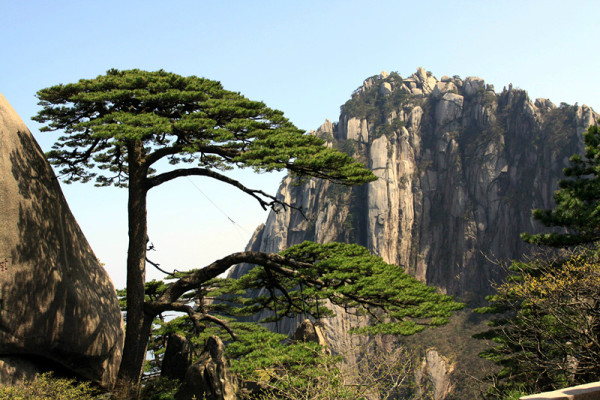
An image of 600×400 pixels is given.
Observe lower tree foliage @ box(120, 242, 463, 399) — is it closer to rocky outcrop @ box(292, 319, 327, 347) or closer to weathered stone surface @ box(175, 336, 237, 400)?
weathered stone surface @ box(175, 336, 237, 400)

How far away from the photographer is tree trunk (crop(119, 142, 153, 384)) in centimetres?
1184

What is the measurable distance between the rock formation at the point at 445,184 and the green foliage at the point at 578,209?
62616 millimetres

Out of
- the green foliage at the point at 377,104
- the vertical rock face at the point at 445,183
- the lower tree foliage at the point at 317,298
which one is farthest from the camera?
the green foliage at the point at 377,104

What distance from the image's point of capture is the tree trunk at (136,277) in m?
11.8

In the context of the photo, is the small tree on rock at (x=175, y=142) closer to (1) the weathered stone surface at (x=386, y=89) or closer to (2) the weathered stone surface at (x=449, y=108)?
(2) the weathered stone surface at (x=449, y=108)

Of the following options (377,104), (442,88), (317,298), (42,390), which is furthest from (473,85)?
(42,390)

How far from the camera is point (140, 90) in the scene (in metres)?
11.7

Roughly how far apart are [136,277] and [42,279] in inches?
92.4

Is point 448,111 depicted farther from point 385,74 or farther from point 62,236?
point 62,236

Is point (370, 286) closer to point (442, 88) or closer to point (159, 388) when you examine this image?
point (159, 388)

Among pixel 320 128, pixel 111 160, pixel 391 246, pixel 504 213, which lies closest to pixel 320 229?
pixel 391 246

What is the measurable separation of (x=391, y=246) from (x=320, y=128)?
100 ft

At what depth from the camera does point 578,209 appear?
15.4 meters

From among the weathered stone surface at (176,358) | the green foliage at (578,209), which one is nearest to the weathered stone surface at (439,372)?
the green foliage at (578,209)
